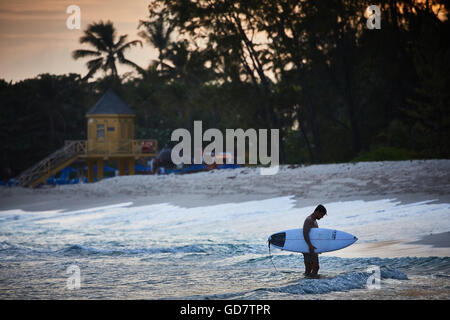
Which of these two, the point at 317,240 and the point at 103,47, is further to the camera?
the point at 103,47

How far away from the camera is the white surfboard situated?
1213 centimetres

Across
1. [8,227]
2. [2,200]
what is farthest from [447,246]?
[2,200]

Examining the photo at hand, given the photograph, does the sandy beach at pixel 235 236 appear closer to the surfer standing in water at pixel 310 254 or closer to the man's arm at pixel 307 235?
the surfer standing in water at pixel 310 254

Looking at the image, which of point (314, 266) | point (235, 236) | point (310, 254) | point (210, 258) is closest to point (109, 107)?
point (235, 236)

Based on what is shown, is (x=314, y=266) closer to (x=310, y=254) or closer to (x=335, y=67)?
(x=310, y=254)

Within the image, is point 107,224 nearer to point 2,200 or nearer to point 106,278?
point 106,278

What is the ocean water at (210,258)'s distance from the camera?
1109cm

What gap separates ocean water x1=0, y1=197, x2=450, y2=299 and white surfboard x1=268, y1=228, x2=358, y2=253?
1.75ft

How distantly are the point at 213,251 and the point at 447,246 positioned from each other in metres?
5.58

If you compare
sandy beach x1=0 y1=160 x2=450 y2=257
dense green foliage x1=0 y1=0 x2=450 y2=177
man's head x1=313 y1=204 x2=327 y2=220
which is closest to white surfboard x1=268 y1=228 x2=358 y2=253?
man's head x1=313 y1=204 x2=327 y2=220

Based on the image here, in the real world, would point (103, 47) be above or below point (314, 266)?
above

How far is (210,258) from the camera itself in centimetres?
1498

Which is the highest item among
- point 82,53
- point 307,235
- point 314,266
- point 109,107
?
point 82,53

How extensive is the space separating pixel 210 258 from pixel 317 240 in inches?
143
